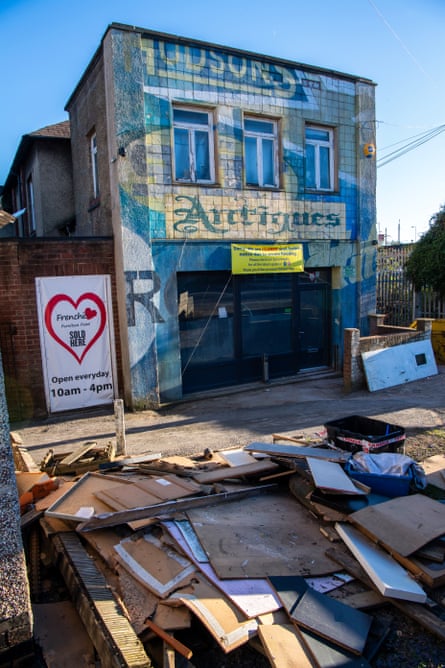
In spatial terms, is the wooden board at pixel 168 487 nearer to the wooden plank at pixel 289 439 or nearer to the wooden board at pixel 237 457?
the wooden board at pixel 237 457

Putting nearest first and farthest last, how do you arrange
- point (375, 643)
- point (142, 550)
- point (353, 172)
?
point (375, 643)
point (142, 550)
point (353, 172)

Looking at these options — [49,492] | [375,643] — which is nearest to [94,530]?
[49,492]

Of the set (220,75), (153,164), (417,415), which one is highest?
(220,75)

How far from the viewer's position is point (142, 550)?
381 cm

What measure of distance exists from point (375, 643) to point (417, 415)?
5675mm

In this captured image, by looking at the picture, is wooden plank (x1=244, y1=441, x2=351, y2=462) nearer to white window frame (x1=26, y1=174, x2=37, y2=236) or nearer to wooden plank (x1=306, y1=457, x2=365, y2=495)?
wooden plank (x1=306, y1=457, x2=365, y2=495)

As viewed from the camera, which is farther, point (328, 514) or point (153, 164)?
point (153, 164)

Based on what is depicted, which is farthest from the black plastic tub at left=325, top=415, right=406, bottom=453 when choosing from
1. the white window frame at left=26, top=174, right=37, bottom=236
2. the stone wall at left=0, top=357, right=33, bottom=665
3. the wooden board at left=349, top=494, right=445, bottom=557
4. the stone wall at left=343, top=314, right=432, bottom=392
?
the white window frame at left=26, top=174, right=37, bottom=236

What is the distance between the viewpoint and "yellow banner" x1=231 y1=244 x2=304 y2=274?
1024 cm

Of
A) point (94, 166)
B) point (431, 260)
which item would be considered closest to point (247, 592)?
point (94, 166)

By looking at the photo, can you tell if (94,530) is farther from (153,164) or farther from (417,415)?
(153,164)

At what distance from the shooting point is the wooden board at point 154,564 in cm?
341

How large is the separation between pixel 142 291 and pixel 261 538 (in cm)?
604

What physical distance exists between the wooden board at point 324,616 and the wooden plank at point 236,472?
63.6 inches
